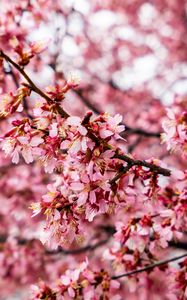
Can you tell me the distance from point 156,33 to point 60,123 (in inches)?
424

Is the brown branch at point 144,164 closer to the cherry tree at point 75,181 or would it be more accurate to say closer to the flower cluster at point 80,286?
the cherry tree at point 75,181

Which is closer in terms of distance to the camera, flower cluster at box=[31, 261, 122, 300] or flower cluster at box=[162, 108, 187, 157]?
flower cluster at box=[162, 108, 187, 157]

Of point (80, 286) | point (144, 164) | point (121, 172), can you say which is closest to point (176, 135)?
point (144, 164)

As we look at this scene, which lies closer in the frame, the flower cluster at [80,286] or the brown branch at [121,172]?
the brown branch at [121,172]

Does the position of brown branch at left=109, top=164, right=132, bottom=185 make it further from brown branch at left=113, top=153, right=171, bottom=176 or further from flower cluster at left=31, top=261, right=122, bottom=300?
Result: flower cluster at left=31, top=261, right=122, bottom=300

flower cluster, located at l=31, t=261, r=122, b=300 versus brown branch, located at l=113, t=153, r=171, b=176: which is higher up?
brown branch, located at l=113, t=153, r=171, b=176

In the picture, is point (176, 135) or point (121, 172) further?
point (176, 135)

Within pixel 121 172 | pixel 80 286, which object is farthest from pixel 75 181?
pixel 80 286

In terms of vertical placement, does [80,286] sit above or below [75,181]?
below

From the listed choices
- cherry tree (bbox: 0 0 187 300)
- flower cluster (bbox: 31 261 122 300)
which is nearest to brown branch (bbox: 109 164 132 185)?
cherry tree (bbox: 0 0 187 300)

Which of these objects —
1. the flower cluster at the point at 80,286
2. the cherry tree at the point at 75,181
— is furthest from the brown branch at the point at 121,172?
the flower cluster at the point at 80,286

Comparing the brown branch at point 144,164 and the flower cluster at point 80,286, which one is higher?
the brown branch at point 144,164

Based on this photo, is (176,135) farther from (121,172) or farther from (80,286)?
(80,286)

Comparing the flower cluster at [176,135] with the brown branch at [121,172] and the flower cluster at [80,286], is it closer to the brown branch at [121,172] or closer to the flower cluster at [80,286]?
the brown branch at [121,172]
